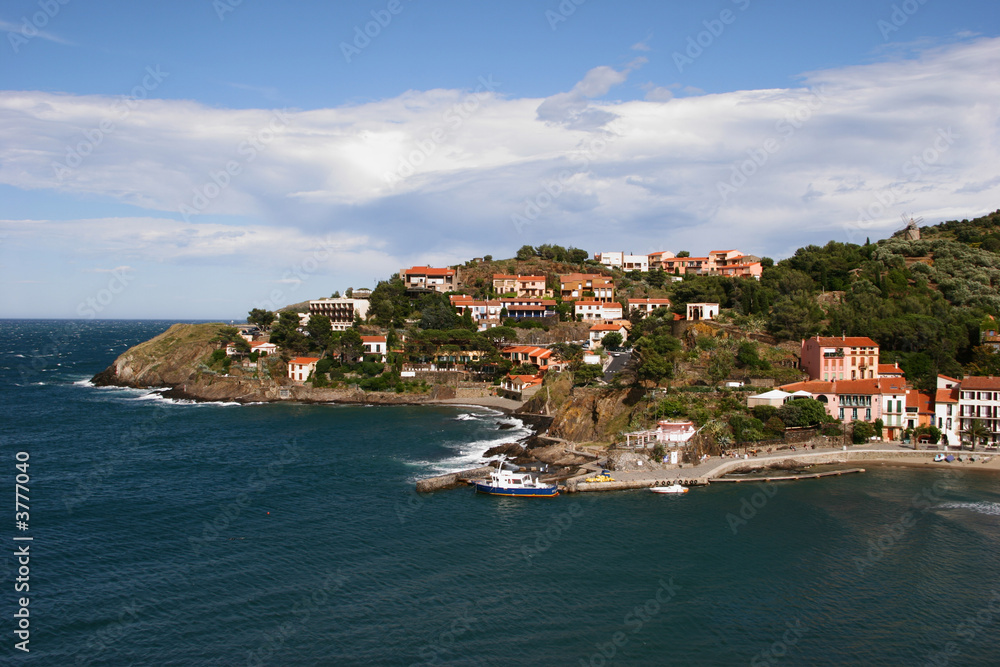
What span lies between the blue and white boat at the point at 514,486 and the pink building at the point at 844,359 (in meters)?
27.9

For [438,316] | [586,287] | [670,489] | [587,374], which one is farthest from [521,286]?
[670,489]

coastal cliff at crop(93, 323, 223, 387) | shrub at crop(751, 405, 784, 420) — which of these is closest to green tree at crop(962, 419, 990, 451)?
shrub at crop(751, 405, 784, 420)

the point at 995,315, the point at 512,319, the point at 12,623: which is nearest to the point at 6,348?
the point at 512,319

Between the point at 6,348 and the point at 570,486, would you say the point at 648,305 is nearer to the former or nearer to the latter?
the point at 570,486

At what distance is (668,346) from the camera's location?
50812 millimetres

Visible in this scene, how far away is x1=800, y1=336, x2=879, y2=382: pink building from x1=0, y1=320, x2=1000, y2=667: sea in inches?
510

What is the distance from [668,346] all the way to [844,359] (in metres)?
14.1

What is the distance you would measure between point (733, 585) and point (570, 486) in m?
12.7

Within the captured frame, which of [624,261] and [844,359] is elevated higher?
[624,261]

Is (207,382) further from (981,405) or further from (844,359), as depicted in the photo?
(981,405)

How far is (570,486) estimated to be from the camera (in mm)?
35844

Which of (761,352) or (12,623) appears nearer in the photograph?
(12,623)

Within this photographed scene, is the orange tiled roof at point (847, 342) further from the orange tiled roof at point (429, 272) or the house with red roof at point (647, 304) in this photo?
the orange tiled roof at point (429, 272)

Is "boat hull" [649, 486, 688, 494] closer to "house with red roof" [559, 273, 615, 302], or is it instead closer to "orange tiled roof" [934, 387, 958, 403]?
"orange tiled roof" [934, 387, 958, 403]
